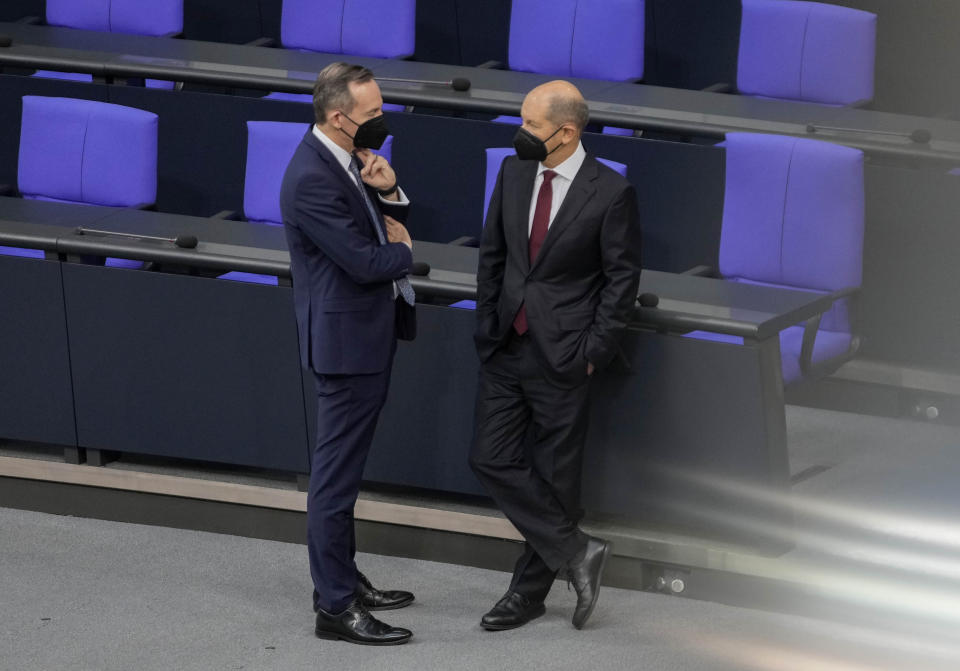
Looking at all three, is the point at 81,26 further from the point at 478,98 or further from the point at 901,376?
the point at 901,376

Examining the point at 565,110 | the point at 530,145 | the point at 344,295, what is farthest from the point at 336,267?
the point at 565,110

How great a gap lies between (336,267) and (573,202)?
0.54 metres

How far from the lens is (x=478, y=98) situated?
16.4 ft

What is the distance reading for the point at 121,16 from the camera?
21.0ft

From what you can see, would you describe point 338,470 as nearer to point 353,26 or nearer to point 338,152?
point 338,152

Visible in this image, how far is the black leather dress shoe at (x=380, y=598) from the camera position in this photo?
3.69m

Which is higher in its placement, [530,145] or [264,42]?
[264,42]

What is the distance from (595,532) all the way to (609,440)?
24cm

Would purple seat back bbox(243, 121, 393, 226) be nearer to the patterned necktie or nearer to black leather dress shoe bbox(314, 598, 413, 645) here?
the patterned necktie

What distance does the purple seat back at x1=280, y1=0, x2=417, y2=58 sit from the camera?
19.5ft

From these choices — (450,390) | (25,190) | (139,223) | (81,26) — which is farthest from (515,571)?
(81,26)

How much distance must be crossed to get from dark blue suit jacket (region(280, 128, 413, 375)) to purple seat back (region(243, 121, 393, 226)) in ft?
4.50

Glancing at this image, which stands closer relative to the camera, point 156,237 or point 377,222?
point 377,222

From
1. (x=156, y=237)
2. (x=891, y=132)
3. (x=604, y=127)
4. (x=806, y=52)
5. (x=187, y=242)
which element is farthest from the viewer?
(x=806, y=52)
